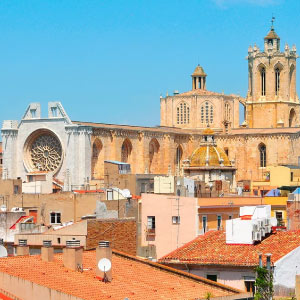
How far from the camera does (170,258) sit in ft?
107

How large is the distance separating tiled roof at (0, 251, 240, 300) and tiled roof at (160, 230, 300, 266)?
133cm

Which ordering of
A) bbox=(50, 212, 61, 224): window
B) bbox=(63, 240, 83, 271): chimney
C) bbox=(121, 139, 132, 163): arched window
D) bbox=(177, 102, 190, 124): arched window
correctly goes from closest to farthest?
bbox=(63, 240, 83, 271): chimney, bbox=(50, 212, 61, 224): window, bbox=(121, 139, 132, 163): arched window, bbox=(177, 102, 190, 124): arched window

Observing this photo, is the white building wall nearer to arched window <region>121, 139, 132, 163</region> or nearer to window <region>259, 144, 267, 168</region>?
arched window <region>121, 139, 132, 163</region>

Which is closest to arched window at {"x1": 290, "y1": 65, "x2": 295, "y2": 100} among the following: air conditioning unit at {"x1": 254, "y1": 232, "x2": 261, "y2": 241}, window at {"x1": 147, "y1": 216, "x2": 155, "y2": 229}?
window at {"x1": 147, "y1": 216, "x2": 155, "y2": 229}

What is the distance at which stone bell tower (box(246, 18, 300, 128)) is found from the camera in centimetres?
11700

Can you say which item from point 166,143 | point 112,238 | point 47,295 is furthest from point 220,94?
point 47,295

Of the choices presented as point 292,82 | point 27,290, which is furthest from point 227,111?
point 27,290

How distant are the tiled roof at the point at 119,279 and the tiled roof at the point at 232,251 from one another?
133 centimetres

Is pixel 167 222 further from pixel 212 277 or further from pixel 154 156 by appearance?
pixel 154 156

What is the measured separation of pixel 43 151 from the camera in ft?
333

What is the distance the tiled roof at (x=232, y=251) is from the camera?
3084cm

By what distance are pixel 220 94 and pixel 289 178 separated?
3808 centimetres

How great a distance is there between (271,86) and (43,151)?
26.7m

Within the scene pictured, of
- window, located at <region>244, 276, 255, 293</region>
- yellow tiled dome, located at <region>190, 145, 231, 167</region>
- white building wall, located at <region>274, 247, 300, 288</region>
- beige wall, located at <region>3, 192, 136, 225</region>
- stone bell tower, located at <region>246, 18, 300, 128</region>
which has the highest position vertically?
stone bell tower, located at <region>246, 18, 300, 128</region>
